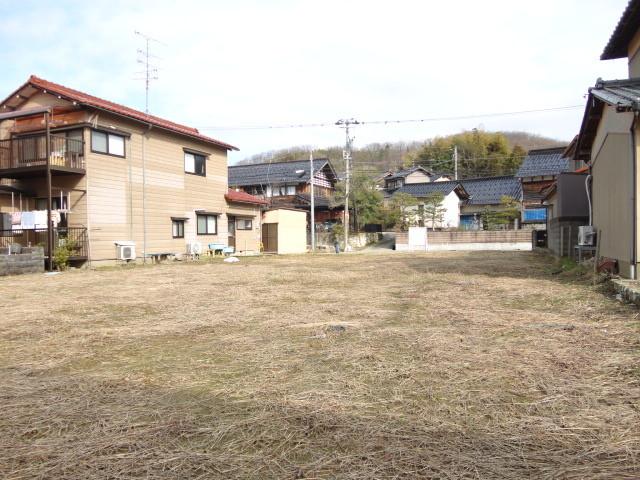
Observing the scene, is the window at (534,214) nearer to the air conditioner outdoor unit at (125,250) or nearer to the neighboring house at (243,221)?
the neighboring house at (243,221)

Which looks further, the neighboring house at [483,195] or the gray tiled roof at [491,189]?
the gray tiled roof at [491,189]

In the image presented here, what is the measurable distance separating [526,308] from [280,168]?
1207 inches

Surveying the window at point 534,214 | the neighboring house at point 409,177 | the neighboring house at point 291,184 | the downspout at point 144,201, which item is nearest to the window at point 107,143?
the downspout at point 144,201

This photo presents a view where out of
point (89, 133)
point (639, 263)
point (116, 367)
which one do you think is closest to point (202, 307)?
point (116, 367)

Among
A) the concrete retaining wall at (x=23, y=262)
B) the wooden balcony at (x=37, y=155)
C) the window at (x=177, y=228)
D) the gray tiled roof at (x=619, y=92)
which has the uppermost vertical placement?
the wooden balcony at (x=37, y=155)

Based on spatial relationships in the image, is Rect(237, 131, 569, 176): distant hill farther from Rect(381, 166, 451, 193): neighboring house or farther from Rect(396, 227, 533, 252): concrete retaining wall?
Rect(396, 227, 533, 252): concrete retaining wall

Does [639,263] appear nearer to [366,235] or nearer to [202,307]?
[202,307]

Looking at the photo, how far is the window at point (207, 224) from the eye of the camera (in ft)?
60.2

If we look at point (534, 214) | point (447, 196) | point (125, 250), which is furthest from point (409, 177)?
point (125, 250)

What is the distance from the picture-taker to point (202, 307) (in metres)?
5.68

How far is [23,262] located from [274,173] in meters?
24.1

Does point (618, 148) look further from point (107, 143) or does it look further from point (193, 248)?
point (193, 248)

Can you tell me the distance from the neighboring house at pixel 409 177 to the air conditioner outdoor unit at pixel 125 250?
95.3 feet

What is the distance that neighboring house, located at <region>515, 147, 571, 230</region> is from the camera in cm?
2778
